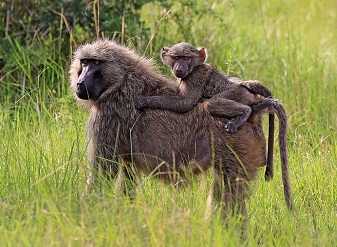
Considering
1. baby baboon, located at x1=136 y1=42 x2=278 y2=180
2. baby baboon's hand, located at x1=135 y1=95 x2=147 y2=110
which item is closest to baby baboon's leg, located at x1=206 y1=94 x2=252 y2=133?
baby baboon, located at x1=136 y1=42 x2=278 y2=180

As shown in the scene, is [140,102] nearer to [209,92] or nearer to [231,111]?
[209,92]

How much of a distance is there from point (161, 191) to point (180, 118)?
43cm

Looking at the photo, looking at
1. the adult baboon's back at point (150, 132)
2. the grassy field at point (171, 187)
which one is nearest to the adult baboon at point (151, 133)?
the adult baboon's back at point (150, 132)

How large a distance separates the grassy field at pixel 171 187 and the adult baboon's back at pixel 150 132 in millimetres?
154

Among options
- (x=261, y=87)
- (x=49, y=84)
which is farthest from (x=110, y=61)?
(x=49, y=84)

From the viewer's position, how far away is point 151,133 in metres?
5.27

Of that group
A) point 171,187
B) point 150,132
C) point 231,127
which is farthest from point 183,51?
point 171,187

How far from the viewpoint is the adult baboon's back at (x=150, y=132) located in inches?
200

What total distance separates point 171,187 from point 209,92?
1.91ft

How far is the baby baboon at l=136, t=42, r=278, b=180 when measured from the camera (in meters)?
5.05

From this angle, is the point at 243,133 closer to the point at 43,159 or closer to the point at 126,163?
the point at 126,163

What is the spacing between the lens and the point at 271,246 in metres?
4.54

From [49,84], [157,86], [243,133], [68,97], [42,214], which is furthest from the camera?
[49,84]

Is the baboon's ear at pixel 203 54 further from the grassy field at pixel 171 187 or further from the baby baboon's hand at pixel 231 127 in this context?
the baby baboon's hand at pixel 231 127
